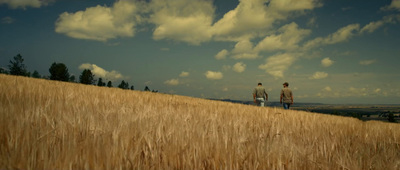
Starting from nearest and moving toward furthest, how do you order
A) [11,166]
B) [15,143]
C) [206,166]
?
[11,166]
[15,143]
[206,166]

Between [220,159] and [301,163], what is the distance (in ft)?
1.98

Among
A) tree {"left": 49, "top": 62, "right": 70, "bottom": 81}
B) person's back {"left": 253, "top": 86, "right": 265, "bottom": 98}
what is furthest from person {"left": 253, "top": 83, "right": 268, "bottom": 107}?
tree {"left": 49, "top": 62, "right": 70, "bottom": 81}

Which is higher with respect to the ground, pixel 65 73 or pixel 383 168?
pixel 65 73

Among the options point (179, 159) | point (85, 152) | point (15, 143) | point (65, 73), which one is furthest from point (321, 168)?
point (65, 73)

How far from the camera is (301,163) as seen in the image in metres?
1.55

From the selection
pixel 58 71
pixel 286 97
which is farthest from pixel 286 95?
pixel 58 71

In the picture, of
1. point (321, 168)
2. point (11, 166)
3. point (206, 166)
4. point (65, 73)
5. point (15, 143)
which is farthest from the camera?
point (65, 73)

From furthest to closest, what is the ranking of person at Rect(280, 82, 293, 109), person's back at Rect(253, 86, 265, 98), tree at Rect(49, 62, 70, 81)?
1. tree at Rect(49, 62, 70, 81)
2. person's back at Rect(253, 86, 265, 98)
3. person at Rect(280, 82, 293, 109)

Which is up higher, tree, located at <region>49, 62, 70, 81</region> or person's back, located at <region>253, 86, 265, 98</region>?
tree, located at <region>49, 62, 70, 81</region>

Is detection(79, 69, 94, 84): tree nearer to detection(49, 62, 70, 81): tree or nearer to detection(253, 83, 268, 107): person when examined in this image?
detection(49, 62, 70, 81): tree

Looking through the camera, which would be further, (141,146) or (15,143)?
(141,146)

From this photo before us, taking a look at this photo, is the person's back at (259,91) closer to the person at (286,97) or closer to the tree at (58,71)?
the person at (286,97)

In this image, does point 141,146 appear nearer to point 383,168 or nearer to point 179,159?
point 179,159

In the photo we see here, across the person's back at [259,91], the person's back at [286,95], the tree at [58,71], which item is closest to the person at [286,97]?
the person's back at [286,95]
